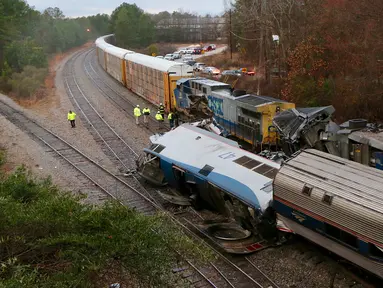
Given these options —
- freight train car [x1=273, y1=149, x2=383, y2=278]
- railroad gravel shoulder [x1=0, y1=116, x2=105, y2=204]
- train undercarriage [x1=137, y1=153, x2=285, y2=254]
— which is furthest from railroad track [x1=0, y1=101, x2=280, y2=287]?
freight train car [x1=273, y1=149, x2=383, y2=278]

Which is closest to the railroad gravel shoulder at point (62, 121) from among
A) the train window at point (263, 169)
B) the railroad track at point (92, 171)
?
the railroad track at point (92, 171)

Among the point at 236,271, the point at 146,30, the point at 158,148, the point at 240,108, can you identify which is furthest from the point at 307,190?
the point at 146,30

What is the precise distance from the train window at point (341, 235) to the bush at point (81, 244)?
3.36 meters

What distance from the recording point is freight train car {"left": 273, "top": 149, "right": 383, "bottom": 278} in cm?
968

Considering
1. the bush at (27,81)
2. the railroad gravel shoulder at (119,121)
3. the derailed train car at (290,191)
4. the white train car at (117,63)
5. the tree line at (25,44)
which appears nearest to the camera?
the derailed train car at (290,191)

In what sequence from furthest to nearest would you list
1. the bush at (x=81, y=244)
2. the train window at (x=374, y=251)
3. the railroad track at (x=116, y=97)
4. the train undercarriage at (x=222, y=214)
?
the railroad track at (x=116, y=97) → the train undercarriage at (x=222, y=214) → the train window at (x=374, y=251) → the bush at (x=81, y=244)

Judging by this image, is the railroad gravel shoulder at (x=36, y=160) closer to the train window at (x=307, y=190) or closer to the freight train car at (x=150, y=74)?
the train window at (x=307, y=190)

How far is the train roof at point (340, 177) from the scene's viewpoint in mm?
10055

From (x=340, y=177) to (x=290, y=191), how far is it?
4.38 ft

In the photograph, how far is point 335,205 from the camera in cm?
Answer: 1031

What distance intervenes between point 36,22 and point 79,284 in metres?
77.6

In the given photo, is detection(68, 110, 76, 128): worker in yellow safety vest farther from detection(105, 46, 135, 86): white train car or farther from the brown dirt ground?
detection(105, 46, 135, 86): white train car

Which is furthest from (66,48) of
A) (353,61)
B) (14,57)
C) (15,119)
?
(353,61)

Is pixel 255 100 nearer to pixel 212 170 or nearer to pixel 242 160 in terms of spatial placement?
pixel 242 160
